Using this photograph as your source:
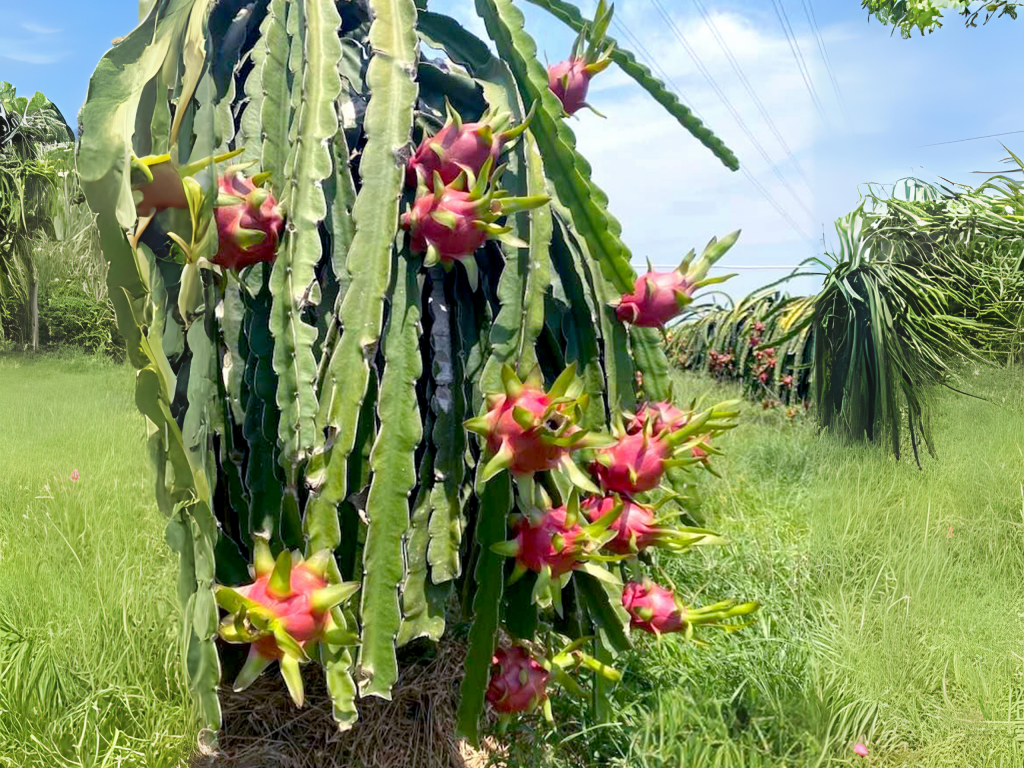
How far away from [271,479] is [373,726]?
1.55ft

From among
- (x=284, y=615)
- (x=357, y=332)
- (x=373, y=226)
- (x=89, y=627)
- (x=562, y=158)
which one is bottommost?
(x=89, y=627)

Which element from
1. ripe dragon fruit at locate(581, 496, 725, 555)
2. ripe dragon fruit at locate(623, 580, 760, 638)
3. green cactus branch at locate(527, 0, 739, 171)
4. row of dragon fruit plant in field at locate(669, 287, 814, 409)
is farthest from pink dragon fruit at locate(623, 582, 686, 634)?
row of dragon fruit plant in field at locate(669, 287, 814, 409)

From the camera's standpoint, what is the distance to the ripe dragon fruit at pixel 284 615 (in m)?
0.58

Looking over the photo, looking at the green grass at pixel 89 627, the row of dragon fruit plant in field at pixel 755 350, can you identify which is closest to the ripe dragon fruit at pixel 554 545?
the green grass at pixel 89 627

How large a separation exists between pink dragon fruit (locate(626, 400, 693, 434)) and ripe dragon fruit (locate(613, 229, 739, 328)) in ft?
0.35

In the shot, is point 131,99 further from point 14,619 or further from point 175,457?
point 14,619

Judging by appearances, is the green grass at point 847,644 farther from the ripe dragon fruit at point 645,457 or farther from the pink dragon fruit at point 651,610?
the ripe dragon fruit at point 645,457

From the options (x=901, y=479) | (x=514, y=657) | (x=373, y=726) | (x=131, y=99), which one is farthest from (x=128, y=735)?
(x=901, y=479)

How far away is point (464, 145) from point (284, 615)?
0.48 meters

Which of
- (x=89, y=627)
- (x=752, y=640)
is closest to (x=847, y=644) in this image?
(x=752, y=640)

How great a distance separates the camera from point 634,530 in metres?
0.82

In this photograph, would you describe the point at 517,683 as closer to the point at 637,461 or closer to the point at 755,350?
the point at 637,461

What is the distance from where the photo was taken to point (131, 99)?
0.61 meters

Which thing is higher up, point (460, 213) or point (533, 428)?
point (460, 213)
